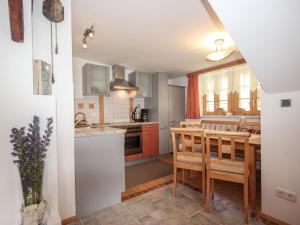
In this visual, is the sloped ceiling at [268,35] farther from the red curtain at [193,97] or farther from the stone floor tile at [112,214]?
the red curtain at [193,97]

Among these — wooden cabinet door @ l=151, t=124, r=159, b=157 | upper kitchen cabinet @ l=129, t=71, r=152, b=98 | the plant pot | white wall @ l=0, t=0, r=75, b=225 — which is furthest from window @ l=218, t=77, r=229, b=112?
the plant pot

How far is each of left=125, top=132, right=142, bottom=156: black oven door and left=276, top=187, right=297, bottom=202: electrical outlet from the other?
Answer: 2.54 meters

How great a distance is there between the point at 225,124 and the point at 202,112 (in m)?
0.83

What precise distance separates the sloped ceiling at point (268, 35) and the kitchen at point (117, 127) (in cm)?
157

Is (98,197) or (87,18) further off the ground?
(87,18)

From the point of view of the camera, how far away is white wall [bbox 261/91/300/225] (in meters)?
1.41

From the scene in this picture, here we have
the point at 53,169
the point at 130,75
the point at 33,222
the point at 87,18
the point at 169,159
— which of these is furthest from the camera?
the point at 130,75

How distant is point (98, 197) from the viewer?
1752 mm

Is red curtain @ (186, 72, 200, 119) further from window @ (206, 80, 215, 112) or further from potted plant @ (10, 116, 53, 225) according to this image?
potted plant @ (10, 116, 53, 225)

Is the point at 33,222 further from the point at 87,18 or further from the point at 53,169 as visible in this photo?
the point at 87,18

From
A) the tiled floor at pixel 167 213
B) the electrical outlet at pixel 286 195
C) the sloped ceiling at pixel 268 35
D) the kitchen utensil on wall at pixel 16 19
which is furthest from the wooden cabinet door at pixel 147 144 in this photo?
the kitchen utensil on wall at pixel 16 19

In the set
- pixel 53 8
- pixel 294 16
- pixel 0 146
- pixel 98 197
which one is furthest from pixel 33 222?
pixel 294 16

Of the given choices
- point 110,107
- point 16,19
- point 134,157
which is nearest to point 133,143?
point 134,157

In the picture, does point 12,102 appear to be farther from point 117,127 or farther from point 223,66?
point 223,66
